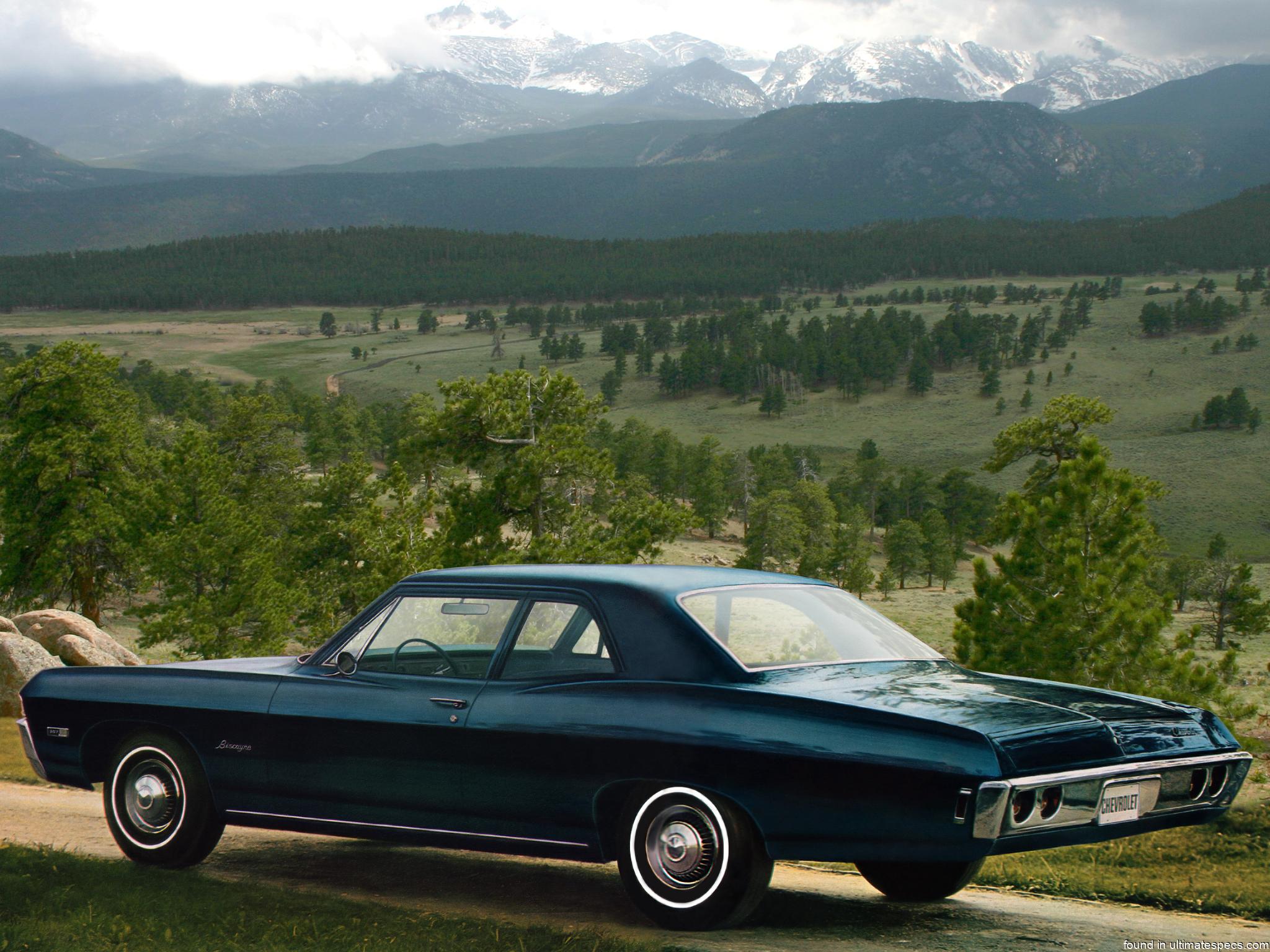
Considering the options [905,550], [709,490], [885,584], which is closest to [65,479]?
[885,584]

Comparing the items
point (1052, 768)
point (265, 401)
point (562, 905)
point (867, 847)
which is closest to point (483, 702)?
point (562, 905)

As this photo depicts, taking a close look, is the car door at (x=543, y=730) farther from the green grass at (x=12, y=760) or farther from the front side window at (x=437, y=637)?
the green grass at (x=12, y=760)

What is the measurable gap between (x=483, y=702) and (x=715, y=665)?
1.26m

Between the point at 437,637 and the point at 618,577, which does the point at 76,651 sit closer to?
the point at 437,637

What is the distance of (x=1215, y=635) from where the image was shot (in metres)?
69.9

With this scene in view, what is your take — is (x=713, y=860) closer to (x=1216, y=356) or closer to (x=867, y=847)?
(x=867, y=847)

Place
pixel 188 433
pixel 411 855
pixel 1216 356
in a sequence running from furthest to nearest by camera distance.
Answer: pixel 1216 356, pixel 188 433, pixel 411 855

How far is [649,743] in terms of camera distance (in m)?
5.61

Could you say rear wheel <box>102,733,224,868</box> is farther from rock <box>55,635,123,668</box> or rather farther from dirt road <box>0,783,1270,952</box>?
rock <box>55,635,123,668</box>

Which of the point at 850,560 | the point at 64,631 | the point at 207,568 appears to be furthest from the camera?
the point at 850,560

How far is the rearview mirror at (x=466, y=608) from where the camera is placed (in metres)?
6.43

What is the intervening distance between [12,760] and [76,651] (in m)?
8.78

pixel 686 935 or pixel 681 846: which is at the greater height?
pixel 681 846

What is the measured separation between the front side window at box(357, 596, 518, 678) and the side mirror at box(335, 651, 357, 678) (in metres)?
0.06
